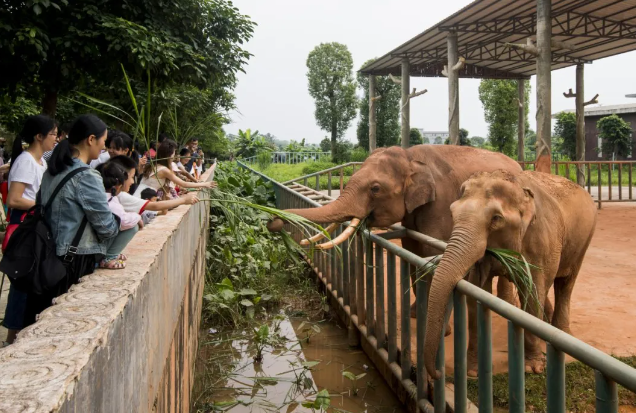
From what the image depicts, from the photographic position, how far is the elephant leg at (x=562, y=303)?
4.86 meters

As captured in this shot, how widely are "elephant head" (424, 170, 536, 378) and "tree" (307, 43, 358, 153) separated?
3737 centimetres

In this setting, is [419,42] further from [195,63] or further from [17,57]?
[17,57]

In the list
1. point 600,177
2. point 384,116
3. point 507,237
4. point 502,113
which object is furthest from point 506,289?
point 384,116

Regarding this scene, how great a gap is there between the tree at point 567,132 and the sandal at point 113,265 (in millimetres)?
34944

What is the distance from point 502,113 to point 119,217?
110 feet

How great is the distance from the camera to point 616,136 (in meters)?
30.3

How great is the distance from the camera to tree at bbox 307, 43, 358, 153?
1622 inches

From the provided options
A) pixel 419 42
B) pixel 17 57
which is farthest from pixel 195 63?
pixel 419 42

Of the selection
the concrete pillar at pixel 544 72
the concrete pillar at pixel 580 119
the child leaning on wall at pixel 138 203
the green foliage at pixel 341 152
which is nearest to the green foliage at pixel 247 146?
the green foliage at pixel 341 152

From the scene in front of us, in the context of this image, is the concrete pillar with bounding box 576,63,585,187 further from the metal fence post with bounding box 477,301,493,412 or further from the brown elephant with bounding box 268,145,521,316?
the metal fence post with bounding box 477,301,493,412

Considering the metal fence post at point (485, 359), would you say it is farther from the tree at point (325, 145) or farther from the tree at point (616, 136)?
the tree at point (325, 145)

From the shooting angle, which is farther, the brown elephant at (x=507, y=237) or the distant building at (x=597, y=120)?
the distant building at (x=597, y=120)

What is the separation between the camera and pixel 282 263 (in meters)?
7.91

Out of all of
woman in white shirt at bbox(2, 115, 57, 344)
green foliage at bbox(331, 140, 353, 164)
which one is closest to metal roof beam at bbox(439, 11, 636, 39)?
woman in white shirt at bbox(2, 115, 57, 344)
